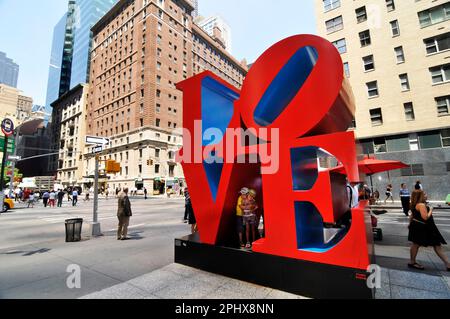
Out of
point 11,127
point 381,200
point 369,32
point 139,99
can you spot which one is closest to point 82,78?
point 139,99

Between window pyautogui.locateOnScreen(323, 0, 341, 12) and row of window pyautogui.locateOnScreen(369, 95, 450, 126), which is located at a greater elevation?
window pyautogui.locateOnScreen(323, 0, 341, 12)

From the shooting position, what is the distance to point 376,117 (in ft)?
73.0

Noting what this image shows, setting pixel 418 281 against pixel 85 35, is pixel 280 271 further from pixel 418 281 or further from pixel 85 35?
pixel 85 35

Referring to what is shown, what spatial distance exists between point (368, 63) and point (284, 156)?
25.1 metres

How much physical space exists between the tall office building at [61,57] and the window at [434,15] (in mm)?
115522

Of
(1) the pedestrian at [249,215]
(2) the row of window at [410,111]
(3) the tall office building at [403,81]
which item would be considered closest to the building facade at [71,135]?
(3) the tall office building at [403,81]

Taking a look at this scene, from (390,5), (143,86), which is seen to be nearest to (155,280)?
(390,5)

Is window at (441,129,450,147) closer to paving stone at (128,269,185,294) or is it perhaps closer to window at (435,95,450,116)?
window at (435,95,450,116)

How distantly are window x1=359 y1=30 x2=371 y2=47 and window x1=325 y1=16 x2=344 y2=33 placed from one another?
2394 millimetres

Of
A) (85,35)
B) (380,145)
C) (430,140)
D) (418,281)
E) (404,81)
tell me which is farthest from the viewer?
(85,35)

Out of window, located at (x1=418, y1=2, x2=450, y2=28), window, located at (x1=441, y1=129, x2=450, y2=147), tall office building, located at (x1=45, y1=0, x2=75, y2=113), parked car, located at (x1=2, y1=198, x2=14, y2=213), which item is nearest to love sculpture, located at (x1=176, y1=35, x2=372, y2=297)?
window, located at (x1=441, y1=129, x2=450, y2=147)

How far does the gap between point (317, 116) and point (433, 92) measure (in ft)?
76.5

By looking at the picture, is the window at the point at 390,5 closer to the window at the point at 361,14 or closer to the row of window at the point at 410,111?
the window at the point at 361,14

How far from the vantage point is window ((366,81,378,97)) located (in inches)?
885
